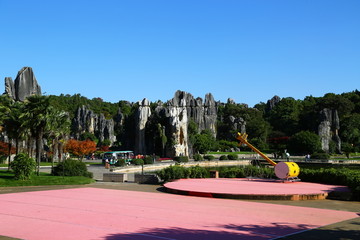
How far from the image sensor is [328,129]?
9912cm

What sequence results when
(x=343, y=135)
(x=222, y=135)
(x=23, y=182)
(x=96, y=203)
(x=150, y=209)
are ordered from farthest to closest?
(x=222, y=135) → (x=343, y=135) → (x=23, y=182) → (x=96, y=203) → (x=150, y=209)

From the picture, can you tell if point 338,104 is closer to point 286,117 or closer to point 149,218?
point 286,117

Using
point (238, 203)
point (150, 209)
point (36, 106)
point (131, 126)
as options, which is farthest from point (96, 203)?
point (131, 126)

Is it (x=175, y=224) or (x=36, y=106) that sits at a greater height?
(x=36, y=106)

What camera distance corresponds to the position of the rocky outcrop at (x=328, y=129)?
9433 cm

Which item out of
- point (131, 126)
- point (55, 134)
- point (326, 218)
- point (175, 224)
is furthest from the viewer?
point (131, 126)

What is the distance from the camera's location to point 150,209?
53.7 feet

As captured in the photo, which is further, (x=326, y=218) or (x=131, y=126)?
(x=131, y=126)

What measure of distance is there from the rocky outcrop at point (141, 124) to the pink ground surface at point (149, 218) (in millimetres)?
59859

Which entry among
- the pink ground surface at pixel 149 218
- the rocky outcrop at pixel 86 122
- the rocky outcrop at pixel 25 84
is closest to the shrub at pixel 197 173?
the pink ground surface at pixel 149 218

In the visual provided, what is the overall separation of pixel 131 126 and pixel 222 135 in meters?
45.9

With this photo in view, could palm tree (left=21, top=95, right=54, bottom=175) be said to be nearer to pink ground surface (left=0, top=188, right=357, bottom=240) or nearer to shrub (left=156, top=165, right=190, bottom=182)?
shrub (left=156, top=165, right=190, bottom=182)

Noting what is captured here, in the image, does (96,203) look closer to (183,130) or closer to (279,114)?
(183,130)

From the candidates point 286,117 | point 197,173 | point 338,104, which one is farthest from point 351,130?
point 197,173
